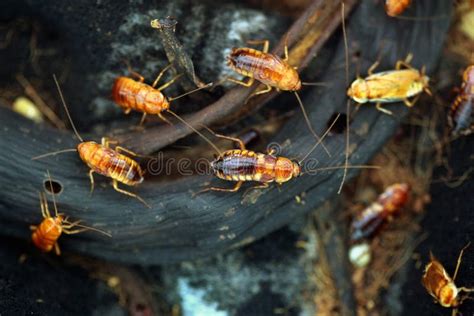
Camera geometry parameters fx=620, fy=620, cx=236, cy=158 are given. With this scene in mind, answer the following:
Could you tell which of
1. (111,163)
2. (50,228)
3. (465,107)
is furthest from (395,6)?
(50,228)

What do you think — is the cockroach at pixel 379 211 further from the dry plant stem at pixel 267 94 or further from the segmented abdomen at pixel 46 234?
the segmented abdomen at pixel 46 234

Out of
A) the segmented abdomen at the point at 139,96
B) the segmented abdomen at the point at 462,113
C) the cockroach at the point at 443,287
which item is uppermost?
the segmented abdomen at the point at 139,96

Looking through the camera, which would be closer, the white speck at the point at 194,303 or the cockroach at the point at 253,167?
the cockroach at the point at 253,167

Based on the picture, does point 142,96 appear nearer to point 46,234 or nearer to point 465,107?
point 46,234

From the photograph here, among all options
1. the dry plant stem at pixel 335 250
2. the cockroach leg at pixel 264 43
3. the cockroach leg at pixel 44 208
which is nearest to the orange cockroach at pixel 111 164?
the cockroach leg at pixel 44 208

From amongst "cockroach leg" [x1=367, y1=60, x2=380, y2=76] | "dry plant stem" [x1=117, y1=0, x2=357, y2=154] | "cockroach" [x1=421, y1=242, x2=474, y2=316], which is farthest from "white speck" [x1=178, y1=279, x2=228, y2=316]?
"cockroach leg" [x1=367, y1=60, x2=380, y2=76]

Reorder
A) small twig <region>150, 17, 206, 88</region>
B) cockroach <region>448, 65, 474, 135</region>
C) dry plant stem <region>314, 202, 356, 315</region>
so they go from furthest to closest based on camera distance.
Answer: dry plant stem <region>314, 202, 356, 315</region> → cockroach <region>448, 65, 474, 135</region> → small twig <region>150, 17, 206, 88</region>

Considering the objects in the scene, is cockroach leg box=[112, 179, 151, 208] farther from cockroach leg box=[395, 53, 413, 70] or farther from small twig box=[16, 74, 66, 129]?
cockroach leg box=[395, 53, 413, 70]
